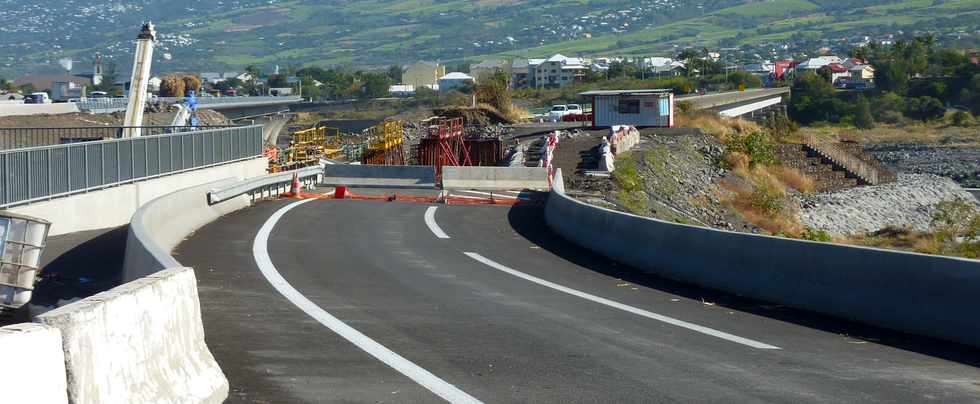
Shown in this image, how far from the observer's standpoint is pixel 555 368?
32.9 ft

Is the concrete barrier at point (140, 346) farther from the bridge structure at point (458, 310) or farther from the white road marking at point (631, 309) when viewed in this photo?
the white road marking at point (631, 309)

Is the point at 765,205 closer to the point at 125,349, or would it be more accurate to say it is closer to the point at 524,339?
the point at 524,339

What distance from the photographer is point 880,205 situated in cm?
6266

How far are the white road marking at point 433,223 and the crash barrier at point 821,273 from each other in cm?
478

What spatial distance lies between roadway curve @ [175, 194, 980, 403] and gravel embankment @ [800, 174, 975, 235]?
115 feet

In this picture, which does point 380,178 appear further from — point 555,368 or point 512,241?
point 555,368

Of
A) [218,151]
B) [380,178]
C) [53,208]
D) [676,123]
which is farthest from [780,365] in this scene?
[676,123]

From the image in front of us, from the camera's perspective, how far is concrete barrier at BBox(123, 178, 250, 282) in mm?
11594

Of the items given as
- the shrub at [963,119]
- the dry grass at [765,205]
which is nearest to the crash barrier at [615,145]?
the dry grass at [765,205]

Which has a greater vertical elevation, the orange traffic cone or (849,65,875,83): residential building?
(849,65,875,83): residential building

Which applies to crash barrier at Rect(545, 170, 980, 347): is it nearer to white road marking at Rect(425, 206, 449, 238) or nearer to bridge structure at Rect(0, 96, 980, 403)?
bridge structure at Rect(0, 96, 980, 403)

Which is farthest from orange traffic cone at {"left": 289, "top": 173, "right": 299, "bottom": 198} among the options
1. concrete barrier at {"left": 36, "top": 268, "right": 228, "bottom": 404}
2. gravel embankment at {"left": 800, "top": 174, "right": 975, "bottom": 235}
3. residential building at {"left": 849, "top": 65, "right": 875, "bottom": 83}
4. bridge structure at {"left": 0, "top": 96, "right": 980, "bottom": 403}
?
residential building at {"left": 849, "top": 65, "right": 875, "bottom": 83}

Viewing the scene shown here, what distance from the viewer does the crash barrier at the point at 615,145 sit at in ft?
137

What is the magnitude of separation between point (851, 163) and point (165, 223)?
57.7 metres
